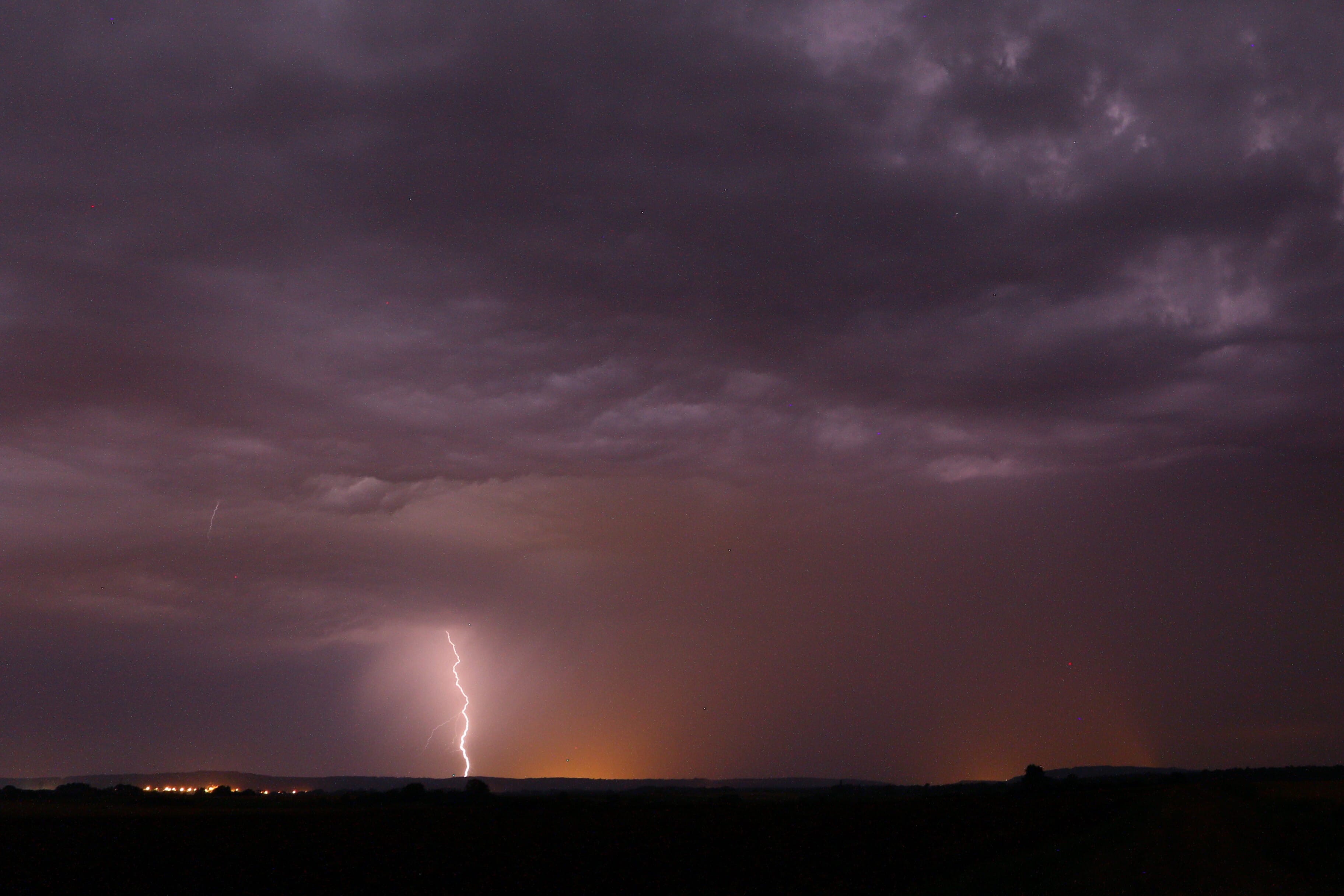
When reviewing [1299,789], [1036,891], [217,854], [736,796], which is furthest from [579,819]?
[736,796]

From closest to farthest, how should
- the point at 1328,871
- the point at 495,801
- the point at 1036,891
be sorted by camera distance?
1. the point at 1036,891
2. the point at 1328,871
3. the point at 495,801

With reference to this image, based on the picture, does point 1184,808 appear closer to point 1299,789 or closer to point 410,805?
point 1299,789

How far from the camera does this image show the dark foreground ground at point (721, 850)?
33125 millimetres

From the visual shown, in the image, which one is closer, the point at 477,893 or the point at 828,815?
the point at 477,893

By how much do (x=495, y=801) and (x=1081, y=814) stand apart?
68.6 m

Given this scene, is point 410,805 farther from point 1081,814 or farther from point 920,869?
point 920,869

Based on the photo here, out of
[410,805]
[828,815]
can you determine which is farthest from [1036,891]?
[410,805]

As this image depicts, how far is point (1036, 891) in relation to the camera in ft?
93.6

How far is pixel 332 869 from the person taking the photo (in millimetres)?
41125

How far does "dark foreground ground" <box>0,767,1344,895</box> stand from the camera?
109 ft

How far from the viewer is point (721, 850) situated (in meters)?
46.6

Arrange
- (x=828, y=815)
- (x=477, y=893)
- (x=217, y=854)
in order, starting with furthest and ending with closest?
(x=828, y=815) < (x=217, y=854) < (x=477, y=893)

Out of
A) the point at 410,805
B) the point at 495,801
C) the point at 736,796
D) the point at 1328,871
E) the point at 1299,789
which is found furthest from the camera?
the point at 736,796

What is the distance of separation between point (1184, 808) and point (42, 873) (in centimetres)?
5667
